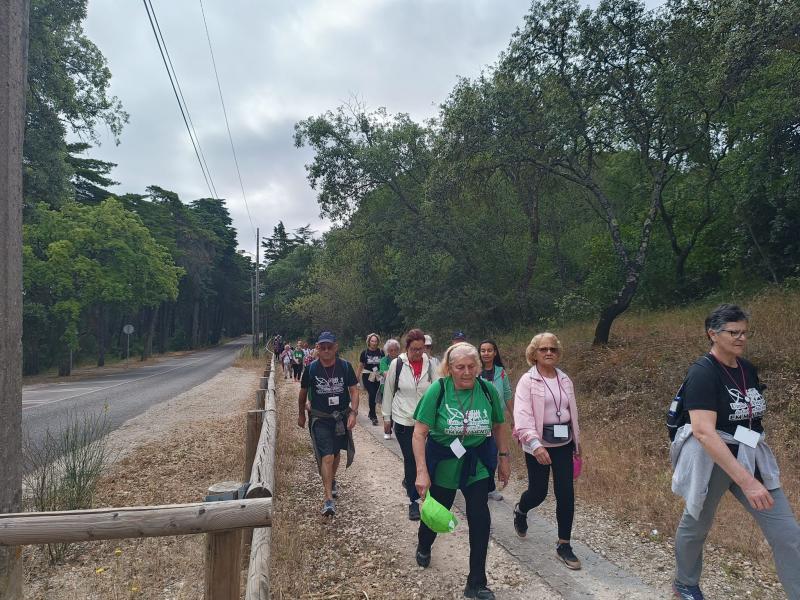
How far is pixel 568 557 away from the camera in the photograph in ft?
12.7

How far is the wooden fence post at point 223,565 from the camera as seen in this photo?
7.57 ft

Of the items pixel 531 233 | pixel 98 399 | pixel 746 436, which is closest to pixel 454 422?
pixel 746 436

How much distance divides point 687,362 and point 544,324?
8715mm

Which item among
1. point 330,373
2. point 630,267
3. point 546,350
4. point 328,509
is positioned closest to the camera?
point 546,350

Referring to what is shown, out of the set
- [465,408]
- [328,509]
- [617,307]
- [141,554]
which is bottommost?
[141,554]

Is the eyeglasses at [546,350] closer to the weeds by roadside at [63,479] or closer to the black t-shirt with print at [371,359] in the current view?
the weeds by roadside at [63,479]

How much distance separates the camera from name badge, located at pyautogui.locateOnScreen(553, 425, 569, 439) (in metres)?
3.77

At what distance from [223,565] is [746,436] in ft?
9.16

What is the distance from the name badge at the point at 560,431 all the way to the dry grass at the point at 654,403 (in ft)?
5.50

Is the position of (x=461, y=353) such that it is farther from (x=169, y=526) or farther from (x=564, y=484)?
(x=169, y=526)

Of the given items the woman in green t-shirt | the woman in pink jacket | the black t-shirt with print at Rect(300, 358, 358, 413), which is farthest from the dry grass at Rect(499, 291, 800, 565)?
the black t-shirt with print at Rect(300, 358, 358, 413)

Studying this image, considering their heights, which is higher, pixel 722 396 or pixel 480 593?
pixel 722 396

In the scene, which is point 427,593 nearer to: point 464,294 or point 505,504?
point 505,504

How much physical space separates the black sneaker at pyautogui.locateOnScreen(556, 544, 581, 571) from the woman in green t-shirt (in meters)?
0.80
